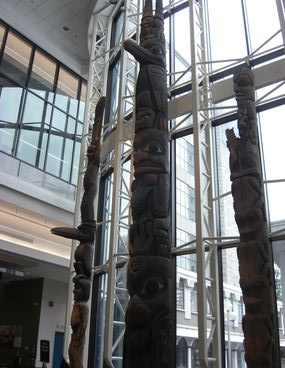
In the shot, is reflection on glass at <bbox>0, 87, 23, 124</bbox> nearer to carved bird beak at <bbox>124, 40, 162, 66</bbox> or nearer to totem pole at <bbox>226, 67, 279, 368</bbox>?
carved bird beak at <bbox>124, 40, 162, 66</bbox>

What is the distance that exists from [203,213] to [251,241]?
2762 mm

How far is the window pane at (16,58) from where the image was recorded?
13727 mm

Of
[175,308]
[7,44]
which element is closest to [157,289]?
[175,308]

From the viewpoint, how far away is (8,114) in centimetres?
1305

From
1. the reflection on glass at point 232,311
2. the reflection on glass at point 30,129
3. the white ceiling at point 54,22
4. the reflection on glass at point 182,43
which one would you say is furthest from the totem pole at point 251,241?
the white ceiling at point 54,22

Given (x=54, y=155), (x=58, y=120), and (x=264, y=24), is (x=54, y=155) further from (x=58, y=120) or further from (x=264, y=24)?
(x=264, y=24)

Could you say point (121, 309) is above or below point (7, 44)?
below

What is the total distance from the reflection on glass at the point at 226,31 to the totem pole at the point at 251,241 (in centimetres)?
323

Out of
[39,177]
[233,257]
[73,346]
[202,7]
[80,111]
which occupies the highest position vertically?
[80,111]

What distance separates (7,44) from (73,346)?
10.6 m

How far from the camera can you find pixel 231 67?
8.30 m

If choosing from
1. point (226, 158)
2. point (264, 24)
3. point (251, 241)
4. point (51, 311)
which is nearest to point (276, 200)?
point (226, 158)

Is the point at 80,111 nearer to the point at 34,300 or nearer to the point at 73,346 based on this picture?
the point at 34,300

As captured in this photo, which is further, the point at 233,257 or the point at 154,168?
the point at 233,257
